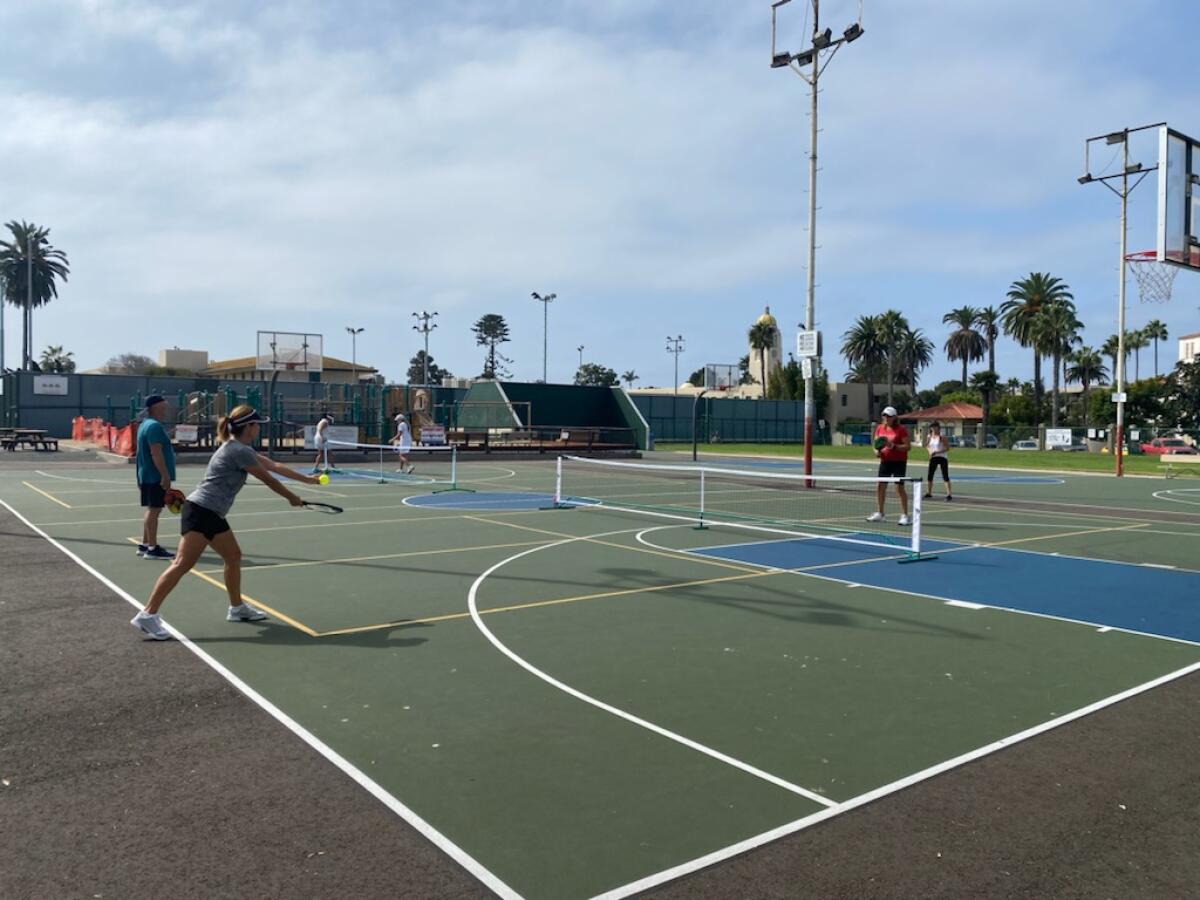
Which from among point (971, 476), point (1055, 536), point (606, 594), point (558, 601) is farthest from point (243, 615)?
point (971, 476)

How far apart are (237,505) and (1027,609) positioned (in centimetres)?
1505

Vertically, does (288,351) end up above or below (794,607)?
above

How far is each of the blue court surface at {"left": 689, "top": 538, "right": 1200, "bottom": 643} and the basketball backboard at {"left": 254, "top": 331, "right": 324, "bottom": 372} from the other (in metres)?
35.0

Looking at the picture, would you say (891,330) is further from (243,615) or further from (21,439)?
(243,615)

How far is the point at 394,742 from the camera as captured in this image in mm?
5328

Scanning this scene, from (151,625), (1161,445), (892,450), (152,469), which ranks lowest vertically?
(151,625)

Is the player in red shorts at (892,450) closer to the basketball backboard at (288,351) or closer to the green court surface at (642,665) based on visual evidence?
the green court surface at (642,665)

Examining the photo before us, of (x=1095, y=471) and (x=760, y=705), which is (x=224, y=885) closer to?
(x=760, y=705)

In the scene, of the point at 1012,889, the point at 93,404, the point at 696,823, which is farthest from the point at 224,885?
the point at 93,404

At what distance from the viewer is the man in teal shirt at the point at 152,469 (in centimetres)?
1059

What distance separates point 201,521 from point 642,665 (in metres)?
3.89

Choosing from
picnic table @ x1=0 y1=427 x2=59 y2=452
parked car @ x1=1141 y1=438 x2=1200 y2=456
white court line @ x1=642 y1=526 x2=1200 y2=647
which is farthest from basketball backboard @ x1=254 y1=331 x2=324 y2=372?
parked car @ x1=1141 y1=438 x2=1200 y2=456

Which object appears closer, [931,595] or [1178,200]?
[931,595]

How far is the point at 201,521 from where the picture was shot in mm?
7660
